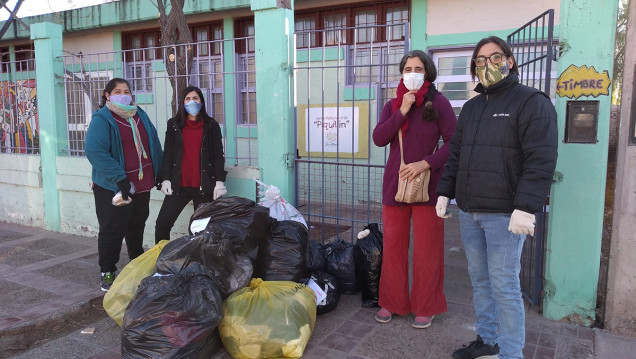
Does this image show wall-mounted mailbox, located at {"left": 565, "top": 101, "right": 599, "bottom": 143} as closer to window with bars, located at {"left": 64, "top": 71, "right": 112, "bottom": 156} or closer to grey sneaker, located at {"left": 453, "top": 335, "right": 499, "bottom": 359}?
grey sneaker, located at {"left": 453, "top": 335, "right": 499, "bottom": 359}

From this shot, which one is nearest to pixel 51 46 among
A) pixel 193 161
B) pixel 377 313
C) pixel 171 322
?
pixel 193 161

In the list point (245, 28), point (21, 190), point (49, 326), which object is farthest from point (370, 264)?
point (245, 28)

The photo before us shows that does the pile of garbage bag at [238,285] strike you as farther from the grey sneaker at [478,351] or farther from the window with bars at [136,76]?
the window with bars at [136,76]

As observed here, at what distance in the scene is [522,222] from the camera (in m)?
2.31

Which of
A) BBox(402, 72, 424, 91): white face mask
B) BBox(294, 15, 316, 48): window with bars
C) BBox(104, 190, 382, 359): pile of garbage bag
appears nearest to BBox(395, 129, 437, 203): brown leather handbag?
BBox(402, 72, 424, 91): white face mask

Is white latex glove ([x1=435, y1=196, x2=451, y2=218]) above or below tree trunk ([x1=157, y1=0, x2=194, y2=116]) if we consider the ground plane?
below

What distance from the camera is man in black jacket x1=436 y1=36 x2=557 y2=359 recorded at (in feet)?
7.68

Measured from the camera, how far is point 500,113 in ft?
8.18

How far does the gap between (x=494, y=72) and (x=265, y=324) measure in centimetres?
198

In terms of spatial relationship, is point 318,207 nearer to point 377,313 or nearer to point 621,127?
point 377,313

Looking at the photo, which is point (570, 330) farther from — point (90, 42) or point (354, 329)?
point (90, 42)

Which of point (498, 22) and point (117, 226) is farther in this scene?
point (498, 22)

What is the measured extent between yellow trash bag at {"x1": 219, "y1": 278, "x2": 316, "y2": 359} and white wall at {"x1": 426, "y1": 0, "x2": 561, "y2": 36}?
5.44 m

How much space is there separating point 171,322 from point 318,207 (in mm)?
4604
